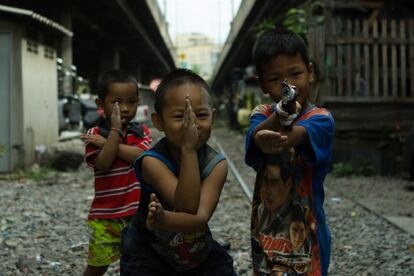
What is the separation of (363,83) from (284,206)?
8112mm

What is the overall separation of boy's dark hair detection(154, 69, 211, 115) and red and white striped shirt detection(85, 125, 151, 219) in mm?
1103

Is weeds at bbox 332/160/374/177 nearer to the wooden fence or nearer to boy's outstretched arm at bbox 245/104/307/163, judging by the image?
the wooden fence

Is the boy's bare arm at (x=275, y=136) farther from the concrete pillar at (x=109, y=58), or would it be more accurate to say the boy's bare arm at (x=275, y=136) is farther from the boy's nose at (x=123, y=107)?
the concrete pillar at (x=109, y=58)

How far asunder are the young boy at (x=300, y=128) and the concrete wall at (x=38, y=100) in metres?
8.15

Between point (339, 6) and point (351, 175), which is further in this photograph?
point (339, 6)

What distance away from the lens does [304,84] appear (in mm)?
2080

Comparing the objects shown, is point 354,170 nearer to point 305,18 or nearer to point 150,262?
point 305,18

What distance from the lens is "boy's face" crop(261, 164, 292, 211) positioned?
2.13 m

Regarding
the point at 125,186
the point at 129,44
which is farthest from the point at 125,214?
the point at 129,44

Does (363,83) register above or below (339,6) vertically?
below

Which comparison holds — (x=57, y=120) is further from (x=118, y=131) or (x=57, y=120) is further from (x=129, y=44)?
(x=129, y=44)

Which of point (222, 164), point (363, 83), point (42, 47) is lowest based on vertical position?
point (222, 164)

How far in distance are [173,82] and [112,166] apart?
3.88 ft

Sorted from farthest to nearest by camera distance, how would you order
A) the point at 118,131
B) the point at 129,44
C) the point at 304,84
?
the point at 129,44, the point at 118,131, the point at 304,84
